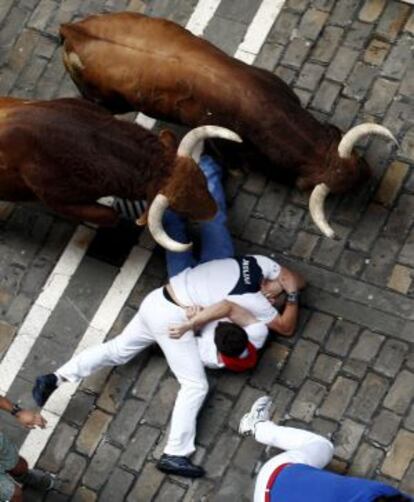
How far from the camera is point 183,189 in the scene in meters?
8.29

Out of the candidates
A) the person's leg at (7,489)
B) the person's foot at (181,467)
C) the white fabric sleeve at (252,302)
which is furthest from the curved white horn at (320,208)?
the person's leg at (7,489)

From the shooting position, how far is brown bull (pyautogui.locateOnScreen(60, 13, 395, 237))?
27.6 ft

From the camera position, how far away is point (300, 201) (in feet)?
30.0

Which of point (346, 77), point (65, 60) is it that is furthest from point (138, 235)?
point (346, 77)

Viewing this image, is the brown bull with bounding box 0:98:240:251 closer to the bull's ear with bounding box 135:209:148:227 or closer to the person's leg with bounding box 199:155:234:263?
the bull's ear with bounding box 135:209:148:227

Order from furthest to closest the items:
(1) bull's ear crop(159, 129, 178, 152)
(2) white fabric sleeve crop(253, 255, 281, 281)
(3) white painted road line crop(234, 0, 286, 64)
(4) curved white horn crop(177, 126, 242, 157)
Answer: (3) white painted road line crop(234, 0, 286, 64) → (2) white fabric sleeve crop(253, 255, 281, 281) → (1) bull's ear crop(159, 129, 178, 152) → (4) curved white horn crop(177, 126, 242, 157)

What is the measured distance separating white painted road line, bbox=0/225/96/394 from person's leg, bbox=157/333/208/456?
1.28 m

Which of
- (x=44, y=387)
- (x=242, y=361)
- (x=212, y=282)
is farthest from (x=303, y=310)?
(x=44, y=387)

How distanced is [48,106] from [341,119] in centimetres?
266

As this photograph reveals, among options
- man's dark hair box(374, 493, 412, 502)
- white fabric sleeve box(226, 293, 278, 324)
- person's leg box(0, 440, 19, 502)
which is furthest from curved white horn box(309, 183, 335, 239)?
person's leg box(0, 440, 19, 502)

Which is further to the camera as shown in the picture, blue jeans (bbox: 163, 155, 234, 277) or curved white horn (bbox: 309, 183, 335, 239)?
blue jeans (bbox: 163, 155, 234, 277)

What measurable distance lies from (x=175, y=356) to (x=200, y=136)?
1816mm

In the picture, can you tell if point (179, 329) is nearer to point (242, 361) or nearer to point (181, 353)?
point (181, 353)

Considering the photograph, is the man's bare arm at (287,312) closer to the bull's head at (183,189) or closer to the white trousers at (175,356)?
the white trousers at (175,356)
